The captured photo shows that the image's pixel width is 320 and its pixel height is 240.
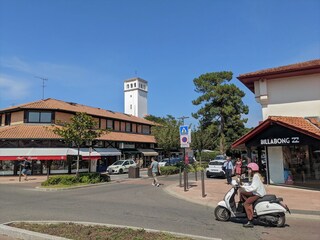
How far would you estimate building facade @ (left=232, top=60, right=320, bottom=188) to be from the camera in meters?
15.7

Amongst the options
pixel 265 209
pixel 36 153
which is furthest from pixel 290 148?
pixel 36 153

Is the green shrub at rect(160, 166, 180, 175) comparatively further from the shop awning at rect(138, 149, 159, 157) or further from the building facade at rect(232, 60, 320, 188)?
the shop awning at rect(138, 149, 159, 157)

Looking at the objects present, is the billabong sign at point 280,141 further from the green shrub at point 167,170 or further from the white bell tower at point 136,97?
the white bell tower at point 136,97

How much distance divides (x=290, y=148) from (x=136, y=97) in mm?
89049

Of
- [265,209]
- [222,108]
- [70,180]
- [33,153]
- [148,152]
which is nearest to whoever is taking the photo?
[265,209]

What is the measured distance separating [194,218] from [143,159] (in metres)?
34.9

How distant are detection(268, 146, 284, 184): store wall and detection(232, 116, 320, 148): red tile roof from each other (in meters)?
1.59

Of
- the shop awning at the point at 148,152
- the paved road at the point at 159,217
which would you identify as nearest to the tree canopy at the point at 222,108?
the shop awning at the point at 148,152

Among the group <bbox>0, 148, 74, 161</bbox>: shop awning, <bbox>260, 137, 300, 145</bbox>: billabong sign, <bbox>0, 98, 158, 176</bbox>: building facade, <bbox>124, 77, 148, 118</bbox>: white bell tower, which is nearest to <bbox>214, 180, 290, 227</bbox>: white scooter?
<bbox>260, 137, 300, 145</bbox>: billabong sign

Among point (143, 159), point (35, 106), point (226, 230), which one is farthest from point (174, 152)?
point (226, 230)

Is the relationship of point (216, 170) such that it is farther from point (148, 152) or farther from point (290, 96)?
point (148, 152)

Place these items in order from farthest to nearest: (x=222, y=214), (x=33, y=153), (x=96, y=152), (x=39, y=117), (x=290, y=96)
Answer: (x=96, y=152) → (x=39, y=117) → (x=33, y=153) → (x=290, y=96) → (x=222, y=214)

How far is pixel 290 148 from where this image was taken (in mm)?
16797

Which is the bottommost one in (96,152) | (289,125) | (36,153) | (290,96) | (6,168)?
(6,168)
